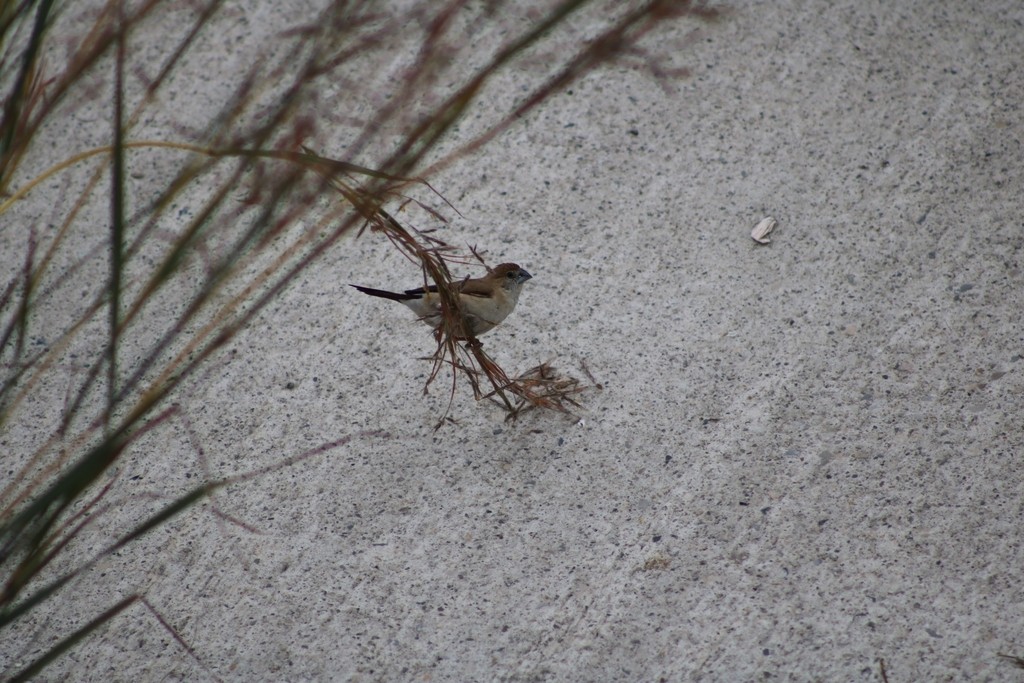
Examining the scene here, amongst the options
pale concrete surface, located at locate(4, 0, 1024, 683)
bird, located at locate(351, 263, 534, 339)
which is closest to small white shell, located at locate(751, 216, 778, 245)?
pale concrete surface, located at locate(4, 0, 1024, 683)

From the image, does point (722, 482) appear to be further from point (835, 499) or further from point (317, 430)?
point (317, 430)

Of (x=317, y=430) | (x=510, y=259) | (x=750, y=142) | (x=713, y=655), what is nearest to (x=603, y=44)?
(x=713, y=655)

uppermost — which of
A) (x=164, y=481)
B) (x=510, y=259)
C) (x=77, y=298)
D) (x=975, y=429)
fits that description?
(x=77, y=298)

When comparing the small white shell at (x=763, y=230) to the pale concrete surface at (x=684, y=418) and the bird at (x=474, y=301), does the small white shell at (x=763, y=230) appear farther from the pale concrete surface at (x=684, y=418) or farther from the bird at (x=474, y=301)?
the bird at (x=474, y=301)

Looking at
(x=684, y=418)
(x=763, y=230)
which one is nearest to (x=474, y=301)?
(x=684, y=418)

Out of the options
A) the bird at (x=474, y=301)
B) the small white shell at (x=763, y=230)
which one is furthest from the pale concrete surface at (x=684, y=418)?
the bird at (x=474, y=301)

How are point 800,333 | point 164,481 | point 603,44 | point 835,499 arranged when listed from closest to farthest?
point 603,44 < point 835,499 < point 164,481 < point 800,333

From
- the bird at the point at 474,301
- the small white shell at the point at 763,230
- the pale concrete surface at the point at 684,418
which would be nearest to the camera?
the pale concrete surface at the point at 684,418
